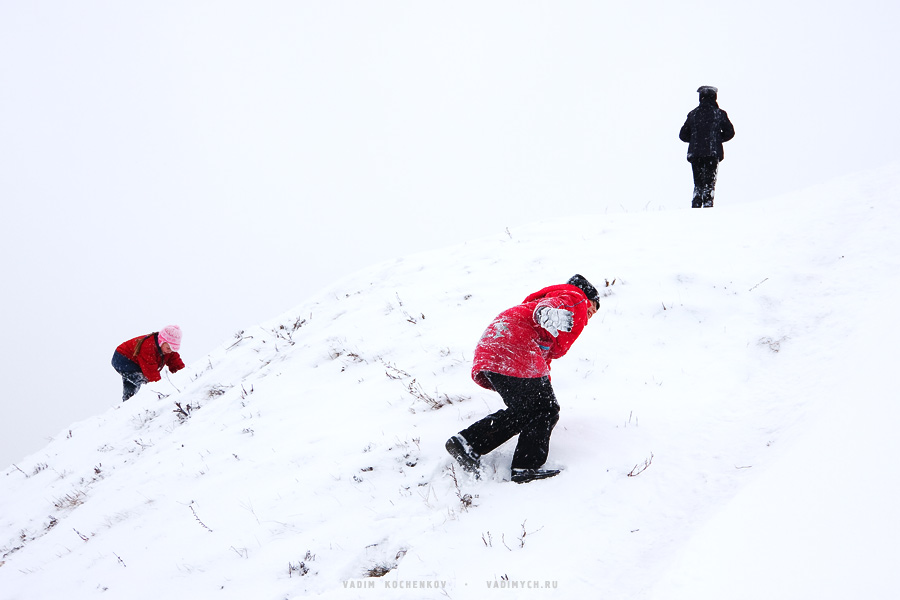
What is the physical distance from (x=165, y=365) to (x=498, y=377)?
28.9 ft

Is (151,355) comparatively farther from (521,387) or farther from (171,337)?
(521,387)

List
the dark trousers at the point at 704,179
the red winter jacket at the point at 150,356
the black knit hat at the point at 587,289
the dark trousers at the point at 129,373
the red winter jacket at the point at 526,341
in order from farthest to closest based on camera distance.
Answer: the dark trousers at the point at 704,179 < the dark trousers at the point at 129,373 < the red winter jacket at the point at 150,356 < the black knit hat at the point at 587,289 < the red winter jacket at the point at 526,341

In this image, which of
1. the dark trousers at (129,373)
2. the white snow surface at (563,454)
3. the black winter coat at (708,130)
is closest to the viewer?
the white snow surface at (563,454)

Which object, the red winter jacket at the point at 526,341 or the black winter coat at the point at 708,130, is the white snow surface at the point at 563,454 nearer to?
the red winter jacket at the point at 526,341

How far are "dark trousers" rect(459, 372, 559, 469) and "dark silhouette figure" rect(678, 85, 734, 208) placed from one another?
335 inches

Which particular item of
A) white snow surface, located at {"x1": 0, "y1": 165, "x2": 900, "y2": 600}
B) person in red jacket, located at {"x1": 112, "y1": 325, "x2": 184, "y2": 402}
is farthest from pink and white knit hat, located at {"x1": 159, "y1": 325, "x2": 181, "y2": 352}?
white snow surface, located at {"x1": 0, "y1": 165, "x2": 900, "y2": 600}

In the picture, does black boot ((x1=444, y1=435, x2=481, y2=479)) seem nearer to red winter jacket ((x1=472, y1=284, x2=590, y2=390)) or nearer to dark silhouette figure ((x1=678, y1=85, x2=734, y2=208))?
red winter jacket ((x1=472, y1=284, x2=590, y2=390))

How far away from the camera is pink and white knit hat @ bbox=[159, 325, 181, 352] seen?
987cm

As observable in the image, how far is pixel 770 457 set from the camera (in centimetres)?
372

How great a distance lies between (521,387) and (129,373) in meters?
9.48

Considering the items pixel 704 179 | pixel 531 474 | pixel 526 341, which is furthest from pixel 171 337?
pixel 704 179

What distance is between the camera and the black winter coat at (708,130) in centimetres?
1047

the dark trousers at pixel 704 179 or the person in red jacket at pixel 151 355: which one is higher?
the dark trousers at pixel 704 179

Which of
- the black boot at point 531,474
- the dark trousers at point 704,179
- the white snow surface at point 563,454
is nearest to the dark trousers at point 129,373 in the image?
the white snow surface at point 563,454
